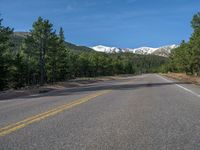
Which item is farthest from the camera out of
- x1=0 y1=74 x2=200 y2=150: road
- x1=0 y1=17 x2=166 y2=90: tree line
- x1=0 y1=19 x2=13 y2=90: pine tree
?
x1=0 y1=17 x2=166 y2=90: tree line

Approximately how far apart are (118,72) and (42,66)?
10949 cm

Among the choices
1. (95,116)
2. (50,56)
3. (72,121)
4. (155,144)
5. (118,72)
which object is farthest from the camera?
(118,72)

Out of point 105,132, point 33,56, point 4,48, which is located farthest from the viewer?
point 33,56

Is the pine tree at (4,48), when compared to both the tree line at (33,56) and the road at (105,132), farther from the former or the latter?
the road at (105,132)

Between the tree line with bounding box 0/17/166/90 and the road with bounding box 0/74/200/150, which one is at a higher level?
the tree line with bounding box 0/17/166/90

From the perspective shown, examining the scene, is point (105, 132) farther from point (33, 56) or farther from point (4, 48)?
point (33, 56)

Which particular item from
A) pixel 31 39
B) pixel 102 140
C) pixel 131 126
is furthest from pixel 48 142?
pixel 31 39

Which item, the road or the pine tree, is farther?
the pine tree

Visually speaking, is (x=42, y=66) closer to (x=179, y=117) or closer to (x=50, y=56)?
(x=50, y=56)

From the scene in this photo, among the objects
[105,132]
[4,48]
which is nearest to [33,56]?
[4,48]

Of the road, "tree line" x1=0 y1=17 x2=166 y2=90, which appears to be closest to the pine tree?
"tree line" x1=0 y1=17 x2=166 y2=90

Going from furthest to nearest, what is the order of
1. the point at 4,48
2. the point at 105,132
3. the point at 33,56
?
the point at 33,56, the point at 4,48, the point at 105,132

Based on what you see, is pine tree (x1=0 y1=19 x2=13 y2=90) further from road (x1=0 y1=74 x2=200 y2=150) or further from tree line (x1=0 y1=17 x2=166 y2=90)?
road (x1=0 y1=74 x2=200 y2=150)

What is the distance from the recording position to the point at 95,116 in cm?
1079
